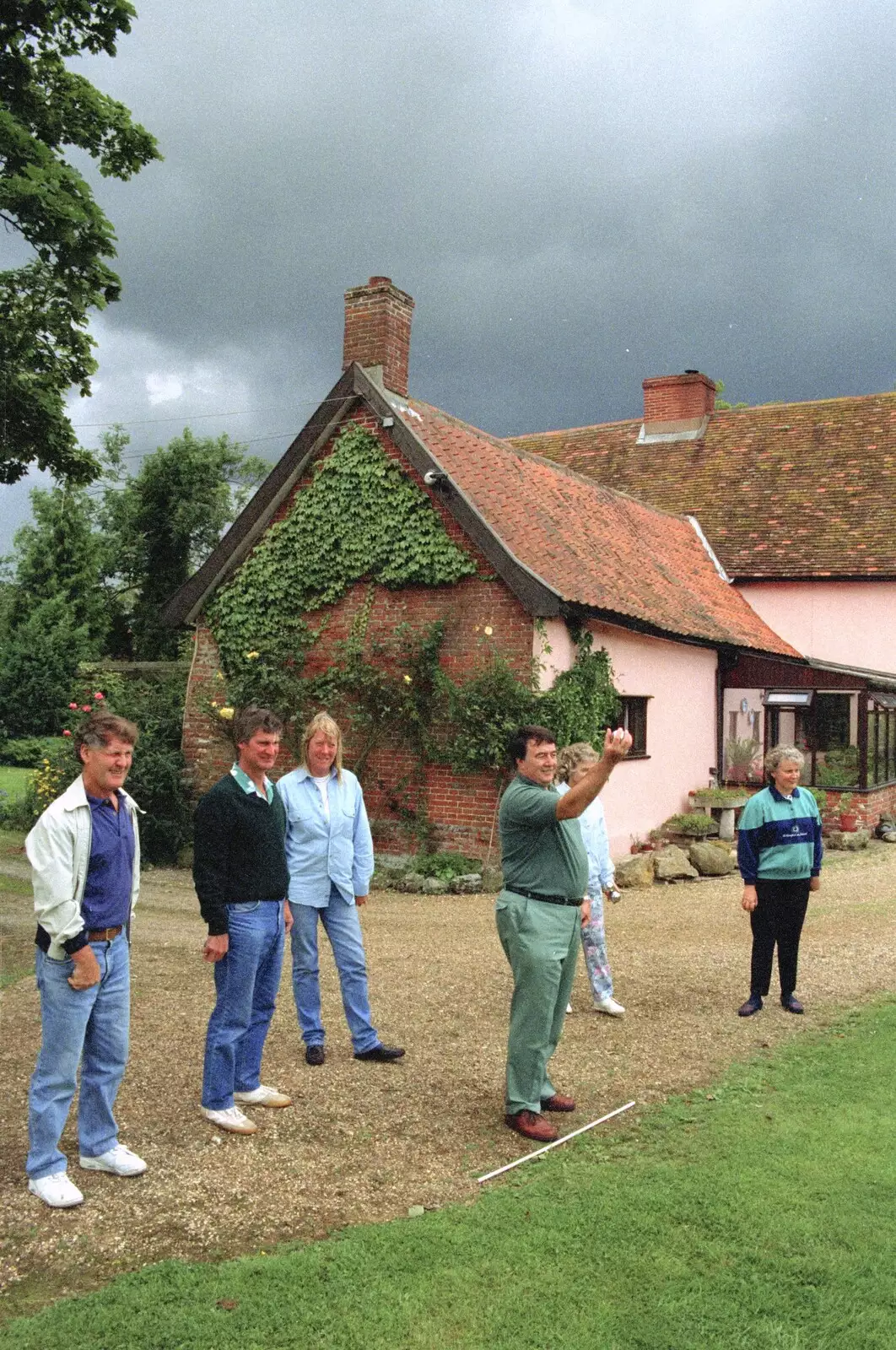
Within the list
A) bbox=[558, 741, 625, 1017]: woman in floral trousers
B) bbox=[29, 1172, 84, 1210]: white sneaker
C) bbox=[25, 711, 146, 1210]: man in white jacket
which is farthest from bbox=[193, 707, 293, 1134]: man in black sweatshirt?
bbox=[558, 741, 625, 1017]: woman in floral trousers

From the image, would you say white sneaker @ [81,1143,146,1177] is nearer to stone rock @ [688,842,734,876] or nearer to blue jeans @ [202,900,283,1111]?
blue jeans @ [202,900,283,1111]

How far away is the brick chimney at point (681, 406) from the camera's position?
25312mm

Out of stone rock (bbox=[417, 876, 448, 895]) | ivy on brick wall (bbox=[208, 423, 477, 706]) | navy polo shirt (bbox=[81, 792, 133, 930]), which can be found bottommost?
stone rock (bbox=[417, 876, 448, 895])

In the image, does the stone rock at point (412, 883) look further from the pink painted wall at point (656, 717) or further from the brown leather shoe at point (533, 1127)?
the brown leather shoe at point (533, 1127)

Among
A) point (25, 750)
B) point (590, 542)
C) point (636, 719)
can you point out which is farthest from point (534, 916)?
point (25, 750)

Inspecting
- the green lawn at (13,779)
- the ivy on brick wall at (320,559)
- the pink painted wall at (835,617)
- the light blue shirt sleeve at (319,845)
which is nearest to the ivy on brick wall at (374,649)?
the ivy on brick wall at (320,559)

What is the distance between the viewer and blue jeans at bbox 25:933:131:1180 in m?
4.19

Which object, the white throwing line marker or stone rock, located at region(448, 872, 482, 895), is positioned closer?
the white throwing line marker

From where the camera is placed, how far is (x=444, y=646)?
13312 mm

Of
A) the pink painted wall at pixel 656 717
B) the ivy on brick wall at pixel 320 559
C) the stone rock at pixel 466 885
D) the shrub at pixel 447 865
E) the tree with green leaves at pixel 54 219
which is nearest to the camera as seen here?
the tree with green leaves at pixel 54 219

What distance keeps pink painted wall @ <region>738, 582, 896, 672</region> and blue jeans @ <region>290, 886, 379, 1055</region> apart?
16.3m

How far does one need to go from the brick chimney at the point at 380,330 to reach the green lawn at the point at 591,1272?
12155 mm

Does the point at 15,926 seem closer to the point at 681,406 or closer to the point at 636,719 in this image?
the point at 636,719

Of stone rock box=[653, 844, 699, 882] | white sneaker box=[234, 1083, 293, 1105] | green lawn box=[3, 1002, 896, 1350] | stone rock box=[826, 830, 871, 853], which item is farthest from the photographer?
stone rock box=[826, 830, 871, 853]
